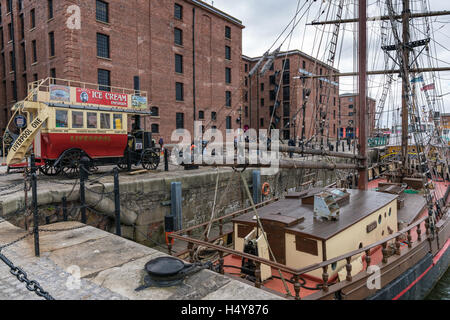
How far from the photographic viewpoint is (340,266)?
5602 mm

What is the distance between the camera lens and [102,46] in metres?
23.5

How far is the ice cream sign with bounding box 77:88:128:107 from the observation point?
1146cm

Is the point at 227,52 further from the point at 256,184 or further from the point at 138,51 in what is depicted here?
the point at 256,184

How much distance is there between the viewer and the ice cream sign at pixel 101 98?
1146cm

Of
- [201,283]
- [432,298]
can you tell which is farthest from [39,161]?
[432,298]

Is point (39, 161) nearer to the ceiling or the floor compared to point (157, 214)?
nearer to the ceiling

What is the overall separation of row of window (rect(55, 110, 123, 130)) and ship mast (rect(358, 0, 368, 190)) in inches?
384

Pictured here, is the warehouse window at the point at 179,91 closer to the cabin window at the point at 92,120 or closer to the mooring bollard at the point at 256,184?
the mooring bollard at the point at 256,184

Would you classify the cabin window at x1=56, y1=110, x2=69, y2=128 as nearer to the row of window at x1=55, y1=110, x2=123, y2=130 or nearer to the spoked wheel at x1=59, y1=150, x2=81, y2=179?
the row of window at x1=55, y1=110, x2=123, y2=130

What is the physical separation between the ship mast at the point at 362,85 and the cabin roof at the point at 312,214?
193 centimetres
